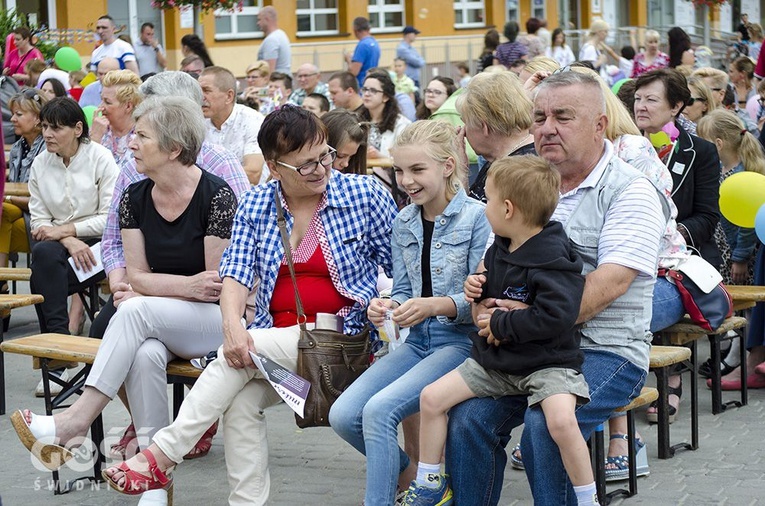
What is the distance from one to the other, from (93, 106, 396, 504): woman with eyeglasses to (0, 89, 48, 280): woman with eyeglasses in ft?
13.8

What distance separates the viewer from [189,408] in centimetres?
438

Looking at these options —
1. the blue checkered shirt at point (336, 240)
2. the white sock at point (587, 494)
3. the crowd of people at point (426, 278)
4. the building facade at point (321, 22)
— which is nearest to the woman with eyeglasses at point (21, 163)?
the crowd of people at point (426, 278)

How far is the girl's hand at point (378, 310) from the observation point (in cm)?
427

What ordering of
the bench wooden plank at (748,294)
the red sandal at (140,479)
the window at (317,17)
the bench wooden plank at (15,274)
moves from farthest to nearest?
the window at (317,17) → the bench wooden plank at (15,274) → the bench wooden plank at (748,294) → the red sandal at (140,479)

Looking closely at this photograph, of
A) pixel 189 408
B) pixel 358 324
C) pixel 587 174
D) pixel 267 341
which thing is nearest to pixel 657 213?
pixel 587 174

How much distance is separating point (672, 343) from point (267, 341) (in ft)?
6.83

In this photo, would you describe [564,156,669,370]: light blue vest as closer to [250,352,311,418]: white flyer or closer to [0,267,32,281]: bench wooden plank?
[250,352,311,418]: white flyer

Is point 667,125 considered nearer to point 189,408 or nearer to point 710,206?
point 710,206

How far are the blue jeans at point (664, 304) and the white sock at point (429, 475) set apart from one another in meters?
1.68

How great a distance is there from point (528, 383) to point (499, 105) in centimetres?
148

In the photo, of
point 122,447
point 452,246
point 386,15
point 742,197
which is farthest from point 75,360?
point 386,15

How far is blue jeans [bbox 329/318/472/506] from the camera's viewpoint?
161 inches

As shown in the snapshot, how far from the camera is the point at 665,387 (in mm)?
5090

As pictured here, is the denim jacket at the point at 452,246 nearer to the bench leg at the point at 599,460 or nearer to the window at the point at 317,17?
the bench leg at the point at 599,460
